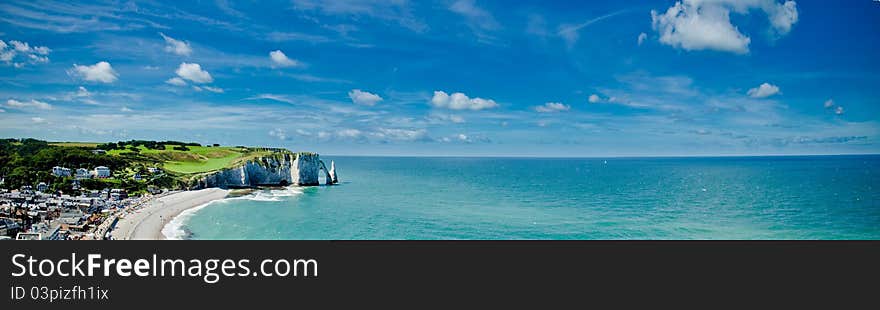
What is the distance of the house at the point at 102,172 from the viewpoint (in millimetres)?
16641

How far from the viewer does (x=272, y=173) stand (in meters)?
29.1

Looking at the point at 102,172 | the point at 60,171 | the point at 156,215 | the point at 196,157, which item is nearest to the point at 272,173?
the point at 196,157

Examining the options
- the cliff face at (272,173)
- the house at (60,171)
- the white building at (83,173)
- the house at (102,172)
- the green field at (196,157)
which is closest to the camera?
the house at (60,171)

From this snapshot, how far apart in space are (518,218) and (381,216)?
495 centimetres

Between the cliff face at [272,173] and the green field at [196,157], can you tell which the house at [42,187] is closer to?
the green field at [196,157]

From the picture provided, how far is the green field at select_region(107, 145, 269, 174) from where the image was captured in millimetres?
21969

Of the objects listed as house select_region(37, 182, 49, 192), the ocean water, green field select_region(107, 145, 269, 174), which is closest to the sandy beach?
the ocean water

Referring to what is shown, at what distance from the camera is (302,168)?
31.0m

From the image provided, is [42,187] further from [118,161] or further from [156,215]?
[118,161]

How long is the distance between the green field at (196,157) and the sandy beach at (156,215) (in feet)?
7.54

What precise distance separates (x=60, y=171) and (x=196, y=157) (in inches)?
394

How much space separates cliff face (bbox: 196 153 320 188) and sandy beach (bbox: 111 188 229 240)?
328cm

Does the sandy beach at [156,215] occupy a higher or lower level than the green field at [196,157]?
lower

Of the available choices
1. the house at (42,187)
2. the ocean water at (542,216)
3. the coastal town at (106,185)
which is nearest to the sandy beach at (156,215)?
the coastal town at (106,185)
